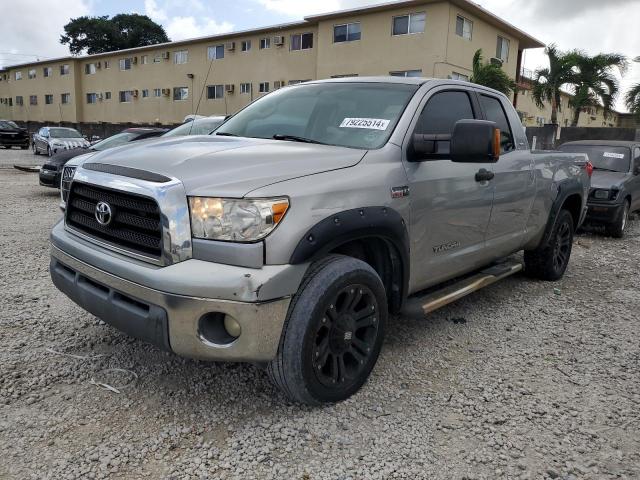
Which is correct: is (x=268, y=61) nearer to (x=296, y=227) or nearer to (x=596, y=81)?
(x=596, y=81)

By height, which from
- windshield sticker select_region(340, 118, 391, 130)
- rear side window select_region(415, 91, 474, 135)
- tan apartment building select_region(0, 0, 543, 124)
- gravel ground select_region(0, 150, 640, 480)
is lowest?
gravel ground select_region(0, 150, 640, 480)

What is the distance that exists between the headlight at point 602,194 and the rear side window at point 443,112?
18.2ft

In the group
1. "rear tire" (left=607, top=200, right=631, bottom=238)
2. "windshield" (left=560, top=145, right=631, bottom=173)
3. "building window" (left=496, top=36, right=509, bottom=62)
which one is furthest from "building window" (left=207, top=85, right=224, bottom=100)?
"rear tire" (left=607, top=200, right=631, bottom=238)

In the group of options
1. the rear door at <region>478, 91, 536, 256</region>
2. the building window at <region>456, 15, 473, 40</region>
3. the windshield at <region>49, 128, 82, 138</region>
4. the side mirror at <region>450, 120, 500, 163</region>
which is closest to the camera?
the side mirror at <region>450, 120, 500, 163</region>

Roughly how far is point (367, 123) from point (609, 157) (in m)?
7.84

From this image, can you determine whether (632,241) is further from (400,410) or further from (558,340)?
(400,410)

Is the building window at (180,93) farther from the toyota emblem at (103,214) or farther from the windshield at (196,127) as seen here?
the toyota emblem at (103,214)

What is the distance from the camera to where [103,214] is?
277 centimetres

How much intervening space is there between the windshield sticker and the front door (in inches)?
7.7

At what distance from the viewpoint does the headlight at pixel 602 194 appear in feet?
27.6

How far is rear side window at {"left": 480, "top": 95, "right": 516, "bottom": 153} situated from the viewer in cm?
430

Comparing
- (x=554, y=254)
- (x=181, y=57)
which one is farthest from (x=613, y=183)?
(x=181, y=57)

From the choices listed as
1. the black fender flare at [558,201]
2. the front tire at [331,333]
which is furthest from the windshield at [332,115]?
the black fender flare at [558,201]

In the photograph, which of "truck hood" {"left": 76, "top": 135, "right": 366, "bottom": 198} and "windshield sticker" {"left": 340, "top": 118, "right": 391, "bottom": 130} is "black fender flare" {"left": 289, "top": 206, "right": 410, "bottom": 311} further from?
"windshield sticker" {"left": 340, "top": 118, "right": 391, "bottom": 130}
